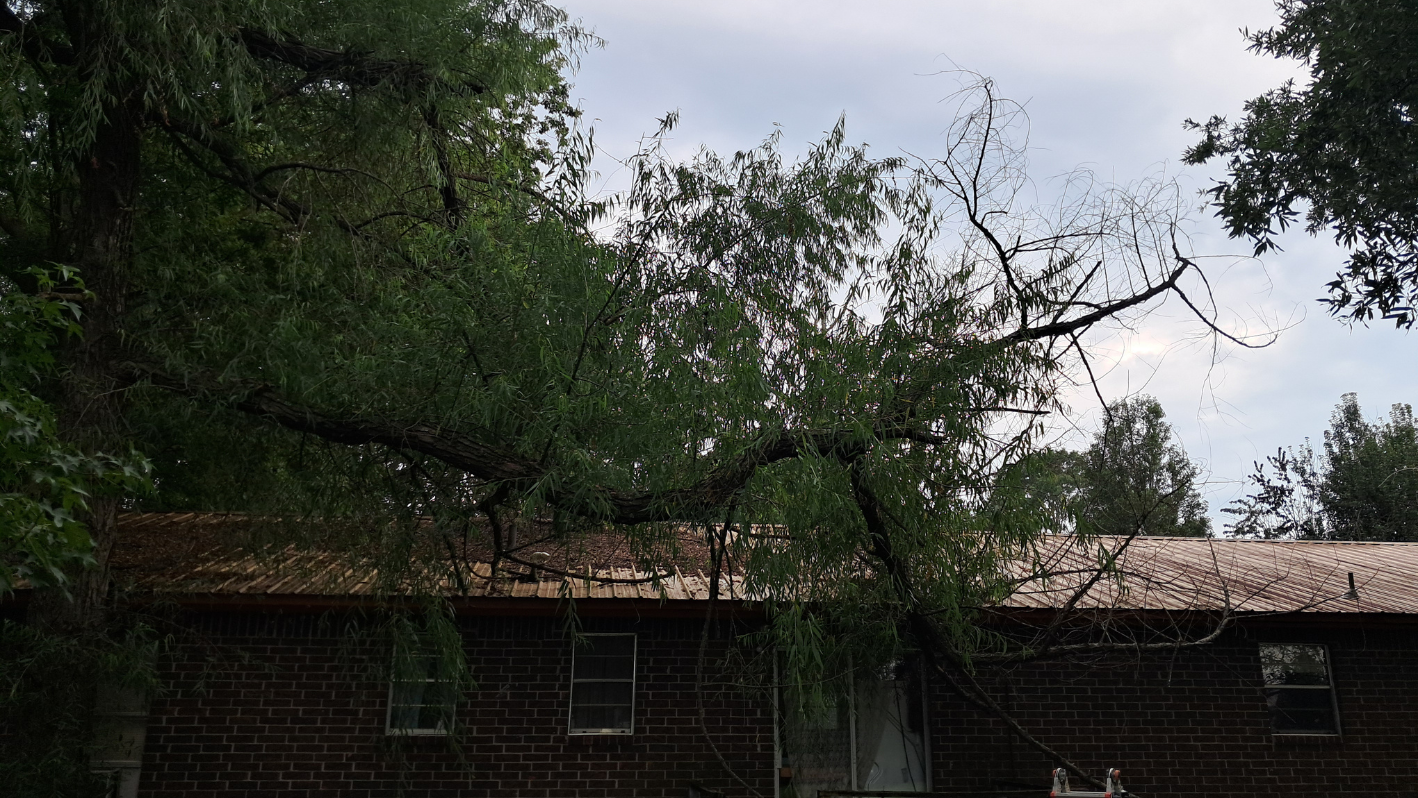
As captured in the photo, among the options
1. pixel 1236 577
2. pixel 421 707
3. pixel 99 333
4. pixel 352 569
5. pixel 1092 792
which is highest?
pixel 99 333

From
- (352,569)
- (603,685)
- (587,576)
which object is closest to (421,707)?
(352,569)

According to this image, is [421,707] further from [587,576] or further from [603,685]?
[587,576]

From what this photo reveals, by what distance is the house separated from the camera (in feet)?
33.0

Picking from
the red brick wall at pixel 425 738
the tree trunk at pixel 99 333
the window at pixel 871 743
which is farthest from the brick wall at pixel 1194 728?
the tree trunk at pixel 99 333

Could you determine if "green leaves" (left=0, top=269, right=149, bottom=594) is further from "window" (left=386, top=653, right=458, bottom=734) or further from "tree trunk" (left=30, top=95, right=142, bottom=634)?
"window" (left=386, top=653, right=458, bottom=734)

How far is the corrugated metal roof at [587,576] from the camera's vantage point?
9.12m

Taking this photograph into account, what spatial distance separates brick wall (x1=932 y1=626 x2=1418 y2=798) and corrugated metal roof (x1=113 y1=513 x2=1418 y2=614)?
0.74 meters

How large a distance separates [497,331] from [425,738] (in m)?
5.05

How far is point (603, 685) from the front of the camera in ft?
35.5

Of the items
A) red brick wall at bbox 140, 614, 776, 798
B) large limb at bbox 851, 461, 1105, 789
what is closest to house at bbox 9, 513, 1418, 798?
red brick wall at bbox 140, 614, 776, 798

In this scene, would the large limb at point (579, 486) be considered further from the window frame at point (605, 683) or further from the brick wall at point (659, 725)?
the window frame at point (605, 683)

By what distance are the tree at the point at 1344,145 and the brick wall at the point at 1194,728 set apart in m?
4.38

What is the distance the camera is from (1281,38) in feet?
45.0

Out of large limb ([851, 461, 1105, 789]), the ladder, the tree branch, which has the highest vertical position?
the tree branch
